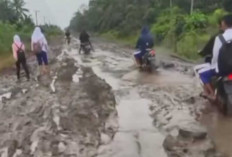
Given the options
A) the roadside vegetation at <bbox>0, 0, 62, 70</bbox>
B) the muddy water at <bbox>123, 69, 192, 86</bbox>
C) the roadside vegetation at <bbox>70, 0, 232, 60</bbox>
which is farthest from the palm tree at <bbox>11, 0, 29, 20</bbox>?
the muddy water at <bbox>123, 69, 192, 86</bbox>

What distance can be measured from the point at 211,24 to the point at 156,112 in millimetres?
23899

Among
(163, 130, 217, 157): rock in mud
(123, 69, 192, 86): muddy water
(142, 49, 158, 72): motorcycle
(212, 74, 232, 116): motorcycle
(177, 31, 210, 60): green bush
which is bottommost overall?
(177, 31, 210, 60): green bush

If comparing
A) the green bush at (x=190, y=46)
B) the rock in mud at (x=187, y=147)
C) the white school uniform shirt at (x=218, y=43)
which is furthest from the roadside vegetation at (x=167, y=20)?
the rock in mud at (x=187, y=147)

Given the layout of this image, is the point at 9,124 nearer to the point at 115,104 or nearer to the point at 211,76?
the point at 115,104

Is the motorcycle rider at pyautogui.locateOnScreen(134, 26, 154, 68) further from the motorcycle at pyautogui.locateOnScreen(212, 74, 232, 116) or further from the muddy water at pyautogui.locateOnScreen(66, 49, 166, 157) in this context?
the motorcycle at pyautogui.locateOnScreen(212, 74, 232, 116)

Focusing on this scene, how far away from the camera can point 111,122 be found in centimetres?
780

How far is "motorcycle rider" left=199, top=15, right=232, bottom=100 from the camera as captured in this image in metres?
7.86

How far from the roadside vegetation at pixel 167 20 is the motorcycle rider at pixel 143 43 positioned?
7.85 m

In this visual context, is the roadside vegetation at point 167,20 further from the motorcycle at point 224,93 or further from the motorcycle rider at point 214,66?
the motorcycle at point 224,93

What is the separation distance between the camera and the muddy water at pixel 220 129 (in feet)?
19.9

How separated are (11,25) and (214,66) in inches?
1691

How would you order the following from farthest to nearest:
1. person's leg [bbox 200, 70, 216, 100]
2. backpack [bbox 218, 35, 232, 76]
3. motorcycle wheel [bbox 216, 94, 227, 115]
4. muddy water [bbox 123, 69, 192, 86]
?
muddy water [bbox 123, 69, 192, 86] < person's leg [bbox 200, 70, 216, 100] < motorcycle wheel [bbox 216, 94, 227, 115] < backpack [bbox 218, 35, 232, 76]

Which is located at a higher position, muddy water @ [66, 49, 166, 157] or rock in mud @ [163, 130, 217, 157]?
rock in mud @ [163, 130, 217, 157]

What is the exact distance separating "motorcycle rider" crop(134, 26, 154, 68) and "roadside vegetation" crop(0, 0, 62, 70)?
10.2 m
